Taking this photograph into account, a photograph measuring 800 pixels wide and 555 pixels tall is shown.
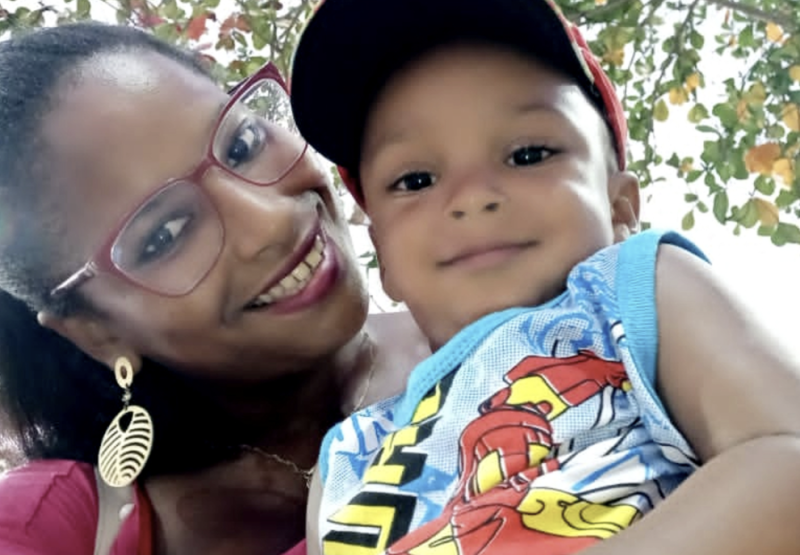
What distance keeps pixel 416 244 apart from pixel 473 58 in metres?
0.22

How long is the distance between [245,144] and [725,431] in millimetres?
804

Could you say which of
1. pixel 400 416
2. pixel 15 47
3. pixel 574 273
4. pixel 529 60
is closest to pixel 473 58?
pixel 529 60

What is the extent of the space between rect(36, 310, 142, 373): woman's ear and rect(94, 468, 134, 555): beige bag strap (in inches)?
7.4

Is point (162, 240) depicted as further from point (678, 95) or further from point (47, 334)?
point (678, 95)

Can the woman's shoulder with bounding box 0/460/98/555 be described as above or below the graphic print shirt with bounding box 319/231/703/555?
below

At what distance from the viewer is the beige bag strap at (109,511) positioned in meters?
1.42

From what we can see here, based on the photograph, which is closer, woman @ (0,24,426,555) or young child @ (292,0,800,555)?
young child @ (292,0,800,555)

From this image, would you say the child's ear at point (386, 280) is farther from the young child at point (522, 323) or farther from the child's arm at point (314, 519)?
the child's arm at point (314, 519)

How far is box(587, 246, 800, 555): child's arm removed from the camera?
74cm

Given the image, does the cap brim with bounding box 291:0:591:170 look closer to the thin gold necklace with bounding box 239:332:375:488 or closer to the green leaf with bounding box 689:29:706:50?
the thin gold necklace with bounding box 239:332:375:488

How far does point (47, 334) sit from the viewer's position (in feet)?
5.35

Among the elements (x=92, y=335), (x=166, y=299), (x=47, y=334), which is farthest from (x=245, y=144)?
(x=47, y=334)

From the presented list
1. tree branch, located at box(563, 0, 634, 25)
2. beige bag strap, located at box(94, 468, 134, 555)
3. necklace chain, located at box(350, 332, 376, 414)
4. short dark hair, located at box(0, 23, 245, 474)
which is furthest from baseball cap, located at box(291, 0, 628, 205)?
tree branch, located at box(563, 0, 634, 25)

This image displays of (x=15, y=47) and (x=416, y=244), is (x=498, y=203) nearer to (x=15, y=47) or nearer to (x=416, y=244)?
(x=416, y=244)
